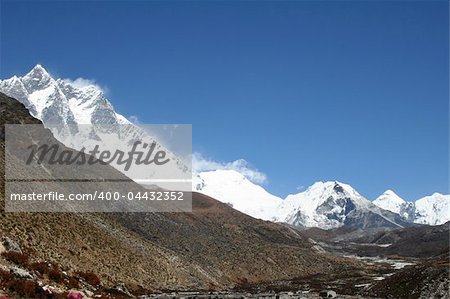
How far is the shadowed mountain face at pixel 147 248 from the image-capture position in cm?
6397

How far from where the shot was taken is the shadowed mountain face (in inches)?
2518

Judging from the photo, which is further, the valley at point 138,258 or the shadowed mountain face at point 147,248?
the shadowed mountain face at point 147,248

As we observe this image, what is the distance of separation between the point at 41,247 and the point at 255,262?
260 feet

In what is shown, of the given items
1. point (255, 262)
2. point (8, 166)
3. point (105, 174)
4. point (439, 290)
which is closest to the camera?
point (439, 290)

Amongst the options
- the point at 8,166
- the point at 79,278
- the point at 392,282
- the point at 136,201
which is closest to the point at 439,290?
the point at 392,282

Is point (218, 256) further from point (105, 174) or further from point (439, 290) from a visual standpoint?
point (439, 290)

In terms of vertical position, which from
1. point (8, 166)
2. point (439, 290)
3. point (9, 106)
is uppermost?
point (9, 106)

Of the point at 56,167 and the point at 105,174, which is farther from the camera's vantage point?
the point at 105,174

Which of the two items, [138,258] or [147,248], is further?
[147,248]

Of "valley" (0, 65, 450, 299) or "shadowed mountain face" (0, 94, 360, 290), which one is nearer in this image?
"valley" (0, 65, 450, 299)

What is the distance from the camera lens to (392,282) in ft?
273

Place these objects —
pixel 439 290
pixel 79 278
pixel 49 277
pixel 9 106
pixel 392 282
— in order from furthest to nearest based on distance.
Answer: pixel 9 106 → pixel 392 282 → pixel 439 290 → pixel 79 278 → pixel 49 277

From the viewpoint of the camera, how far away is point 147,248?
3595 inches

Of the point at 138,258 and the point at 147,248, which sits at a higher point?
the point at 147,248
